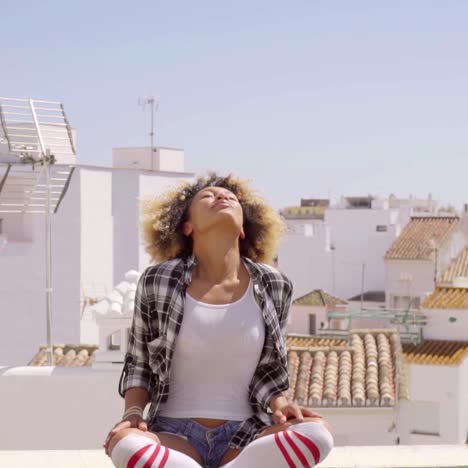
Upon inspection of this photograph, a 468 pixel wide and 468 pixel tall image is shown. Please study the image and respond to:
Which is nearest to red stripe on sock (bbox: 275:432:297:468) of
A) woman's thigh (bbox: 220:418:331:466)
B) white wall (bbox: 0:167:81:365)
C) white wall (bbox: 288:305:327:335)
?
woman's thigh (bbox: 220:418:331:466)

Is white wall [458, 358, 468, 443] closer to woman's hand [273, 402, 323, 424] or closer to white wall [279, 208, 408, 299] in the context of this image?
woman's hand [273, 402, 323, 424]

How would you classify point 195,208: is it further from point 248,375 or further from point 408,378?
point 408,378

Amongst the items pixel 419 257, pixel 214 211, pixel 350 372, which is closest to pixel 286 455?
pixel 214 211

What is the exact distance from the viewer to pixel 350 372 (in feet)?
35.9

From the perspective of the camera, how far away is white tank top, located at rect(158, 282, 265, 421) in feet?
9.14

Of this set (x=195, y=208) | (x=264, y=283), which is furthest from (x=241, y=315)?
(x=195, y=208)

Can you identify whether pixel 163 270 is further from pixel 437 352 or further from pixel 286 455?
pixel 437 352

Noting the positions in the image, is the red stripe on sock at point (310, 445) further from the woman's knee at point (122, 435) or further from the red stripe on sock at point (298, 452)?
the woman's knee at point (122, 435)

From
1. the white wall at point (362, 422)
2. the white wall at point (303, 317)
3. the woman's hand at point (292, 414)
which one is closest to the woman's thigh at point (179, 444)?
the woman's hand at point (292, 414)

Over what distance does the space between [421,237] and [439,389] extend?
14.4 meters

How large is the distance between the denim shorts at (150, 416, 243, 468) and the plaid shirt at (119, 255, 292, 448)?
5 cm

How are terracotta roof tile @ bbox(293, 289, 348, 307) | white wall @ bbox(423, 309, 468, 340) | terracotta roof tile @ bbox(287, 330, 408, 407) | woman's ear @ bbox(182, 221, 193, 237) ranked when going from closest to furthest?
woman's ear @ bbox(182, 221, 193, 237) < terracotta roof tile @ bbox(287, 330, 408, 407) < white wall @ bbox(423, 309, 468, 340) < terracotta roof tile @ bbox(293, 289, 348, 307)

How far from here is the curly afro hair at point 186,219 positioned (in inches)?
122

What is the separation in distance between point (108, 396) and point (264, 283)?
2.10 metres
